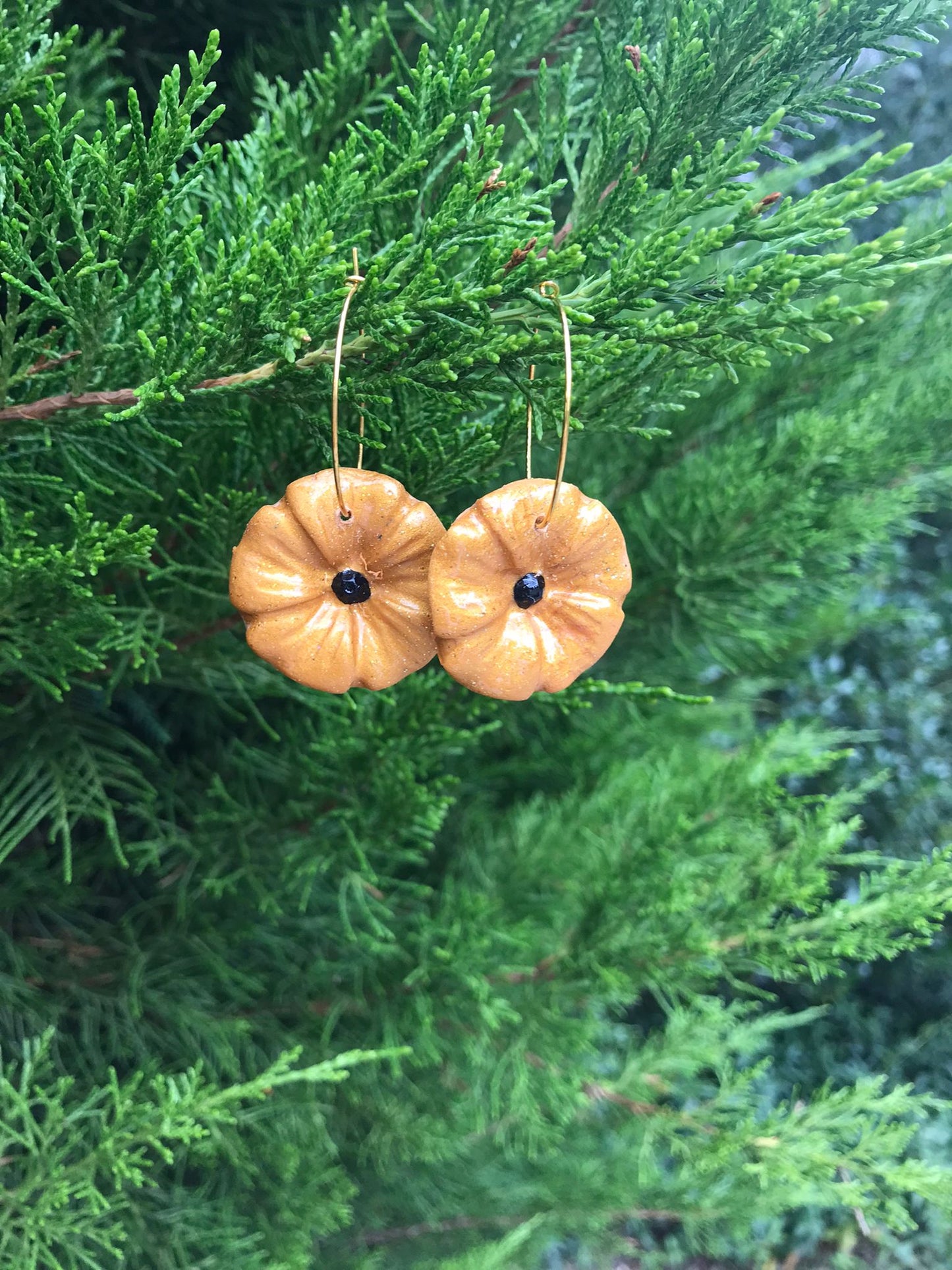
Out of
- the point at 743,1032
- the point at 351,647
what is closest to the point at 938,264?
the point at 351,647

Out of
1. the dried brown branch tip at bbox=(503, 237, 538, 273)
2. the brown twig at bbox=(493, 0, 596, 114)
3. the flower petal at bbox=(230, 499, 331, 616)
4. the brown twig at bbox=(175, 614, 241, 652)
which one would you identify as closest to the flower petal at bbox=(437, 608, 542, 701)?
the flower petal at bbox=(230, 499, 331, 616)

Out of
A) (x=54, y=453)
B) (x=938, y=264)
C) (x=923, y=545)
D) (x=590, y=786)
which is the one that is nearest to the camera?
(x=938, y=264)

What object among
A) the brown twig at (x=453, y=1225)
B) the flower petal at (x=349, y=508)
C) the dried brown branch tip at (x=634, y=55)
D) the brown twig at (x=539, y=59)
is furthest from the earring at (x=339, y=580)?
the brown twig at (x=453, y=1225)

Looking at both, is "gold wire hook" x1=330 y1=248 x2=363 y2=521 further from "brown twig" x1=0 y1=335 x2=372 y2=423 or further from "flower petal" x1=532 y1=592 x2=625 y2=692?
"flower petal" x1=532 y1=592 x2=625 y2=692

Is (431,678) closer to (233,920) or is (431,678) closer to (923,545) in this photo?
(233,920)

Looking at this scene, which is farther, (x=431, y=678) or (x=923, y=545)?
(x=923, y=545)

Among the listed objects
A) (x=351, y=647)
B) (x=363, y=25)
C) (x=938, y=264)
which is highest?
(x=363, y=25)

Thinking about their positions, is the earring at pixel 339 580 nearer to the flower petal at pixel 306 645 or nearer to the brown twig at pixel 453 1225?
the flower petal at pixel 306 645
